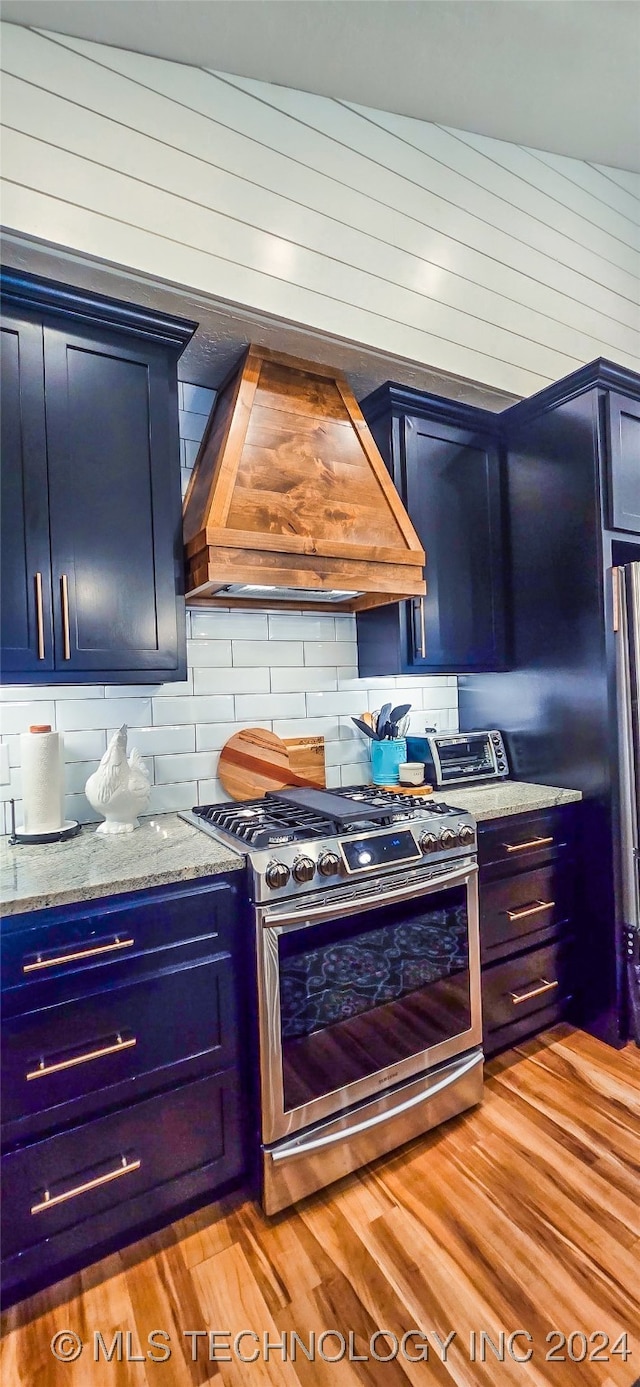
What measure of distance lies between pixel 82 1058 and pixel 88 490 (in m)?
1.50

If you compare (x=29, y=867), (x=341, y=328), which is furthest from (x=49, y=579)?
(x=341, y=328)

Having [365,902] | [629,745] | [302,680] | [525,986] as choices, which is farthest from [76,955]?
[629,745]

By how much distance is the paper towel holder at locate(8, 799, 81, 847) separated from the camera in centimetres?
167

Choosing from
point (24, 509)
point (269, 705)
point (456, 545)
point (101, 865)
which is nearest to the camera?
point (101, 865)

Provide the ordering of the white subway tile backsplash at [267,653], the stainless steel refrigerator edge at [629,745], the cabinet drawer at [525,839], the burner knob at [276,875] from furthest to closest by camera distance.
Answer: the white subway tile backsplash at [267,653], the stainless steel refrigerator edge at [629,745], the cabinet drawer at [525,839], the burner knob at [276,875]

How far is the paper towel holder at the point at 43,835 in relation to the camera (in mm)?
1675

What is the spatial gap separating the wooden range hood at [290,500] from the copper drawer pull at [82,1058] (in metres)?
1.23

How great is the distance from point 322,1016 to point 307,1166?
1.28 ft

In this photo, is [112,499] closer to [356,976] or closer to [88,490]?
[88,490]

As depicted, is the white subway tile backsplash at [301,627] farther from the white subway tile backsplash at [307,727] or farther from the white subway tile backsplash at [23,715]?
the white subway tile backsplash at [23,715]

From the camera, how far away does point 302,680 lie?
242 centimetres

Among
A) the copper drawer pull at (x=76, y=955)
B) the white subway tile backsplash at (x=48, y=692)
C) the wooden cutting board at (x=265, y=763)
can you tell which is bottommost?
the copper drawer pull at (x=76, y=955)

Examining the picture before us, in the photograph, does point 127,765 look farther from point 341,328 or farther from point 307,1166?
point 341,328

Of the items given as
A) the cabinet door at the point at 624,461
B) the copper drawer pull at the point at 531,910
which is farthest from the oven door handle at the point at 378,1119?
the cabinet door at the point at 624,461
